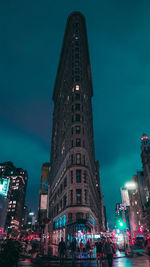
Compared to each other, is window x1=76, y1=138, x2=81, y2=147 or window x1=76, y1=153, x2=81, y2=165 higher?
window x1=76, y1=138, x2=81, y2=147

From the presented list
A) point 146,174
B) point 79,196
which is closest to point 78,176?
point 79,196

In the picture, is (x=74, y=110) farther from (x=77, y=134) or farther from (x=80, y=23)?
(x=80, y=23)

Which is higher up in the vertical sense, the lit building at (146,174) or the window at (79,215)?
the lit building at (146,174)

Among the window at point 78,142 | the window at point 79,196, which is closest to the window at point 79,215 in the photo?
the window at point 79,196

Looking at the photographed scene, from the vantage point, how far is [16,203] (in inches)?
7628

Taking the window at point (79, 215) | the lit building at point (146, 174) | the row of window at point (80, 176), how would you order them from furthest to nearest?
the lit building at point (146, 174)
the row of window at point (80, 176)
the window at point (79, 215)

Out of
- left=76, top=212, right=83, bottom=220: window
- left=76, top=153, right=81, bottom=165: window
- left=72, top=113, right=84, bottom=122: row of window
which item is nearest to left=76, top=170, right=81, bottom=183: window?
left=76, top=153, right=81, bottom=165: window

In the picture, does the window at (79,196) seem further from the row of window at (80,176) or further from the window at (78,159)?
the window at (78,159)

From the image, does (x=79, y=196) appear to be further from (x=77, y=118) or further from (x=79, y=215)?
(x=77, y=118)

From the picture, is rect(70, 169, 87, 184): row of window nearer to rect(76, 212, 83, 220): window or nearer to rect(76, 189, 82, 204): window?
rect(76, 189, 82, 204): window

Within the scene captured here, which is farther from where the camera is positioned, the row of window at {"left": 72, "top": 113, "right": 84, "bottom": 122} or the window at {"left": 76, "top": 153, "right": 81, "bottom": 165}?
the row of window at {"left": 72, "top": 113, "right": 84, "bottom": 122}

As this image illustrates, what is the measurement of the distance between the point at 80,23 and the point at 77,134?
68.7 m

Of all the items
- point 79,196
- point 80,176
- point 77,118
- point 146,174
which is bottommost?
point 79,196

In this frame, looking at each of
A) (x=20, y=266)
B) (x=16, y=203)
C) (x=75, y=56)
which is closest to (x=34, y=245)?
(x=20, y=266)
